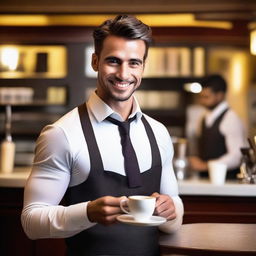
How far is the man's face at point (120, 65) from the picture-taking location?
199 cm

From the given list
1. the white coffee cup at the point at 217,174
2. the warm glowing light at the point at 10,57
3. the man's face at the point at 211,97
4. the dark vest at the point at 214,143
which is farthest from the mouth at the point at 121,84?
the warm glowing light at the point at 10,57

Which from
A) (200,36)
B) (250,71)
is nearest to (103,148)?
(200,36)

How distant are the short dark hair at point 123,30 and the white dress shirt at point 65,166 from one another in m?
0.23

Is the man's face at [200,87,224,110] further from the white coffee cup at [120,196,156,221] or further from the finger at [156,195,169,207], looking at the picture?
the white coffee cup at [120,196,156,221]

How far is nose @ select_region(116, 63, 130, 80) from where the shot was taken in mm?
1978

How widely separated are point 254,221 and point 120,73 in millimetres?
1772

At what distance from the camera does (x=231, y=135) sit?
17.3ft

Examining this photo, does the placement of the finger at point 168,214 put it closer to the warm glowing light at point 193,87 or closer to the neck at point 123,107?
the neck at point 123,107

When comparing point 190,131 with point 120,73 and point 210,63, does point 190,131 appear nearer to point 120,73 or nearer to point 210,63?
point 210,63

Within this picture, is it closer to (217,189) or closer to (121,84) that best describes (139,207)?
(121,84)

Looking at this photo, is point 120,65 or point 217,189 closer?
point 120,65

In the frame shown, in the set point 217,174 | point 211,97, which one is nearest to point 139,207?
point 217,174

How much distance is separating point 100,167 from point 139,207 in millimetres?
281

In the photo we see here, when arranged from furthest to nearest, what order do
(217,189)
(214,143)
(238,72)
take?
(238,72) < (214,143) < (217,189)
